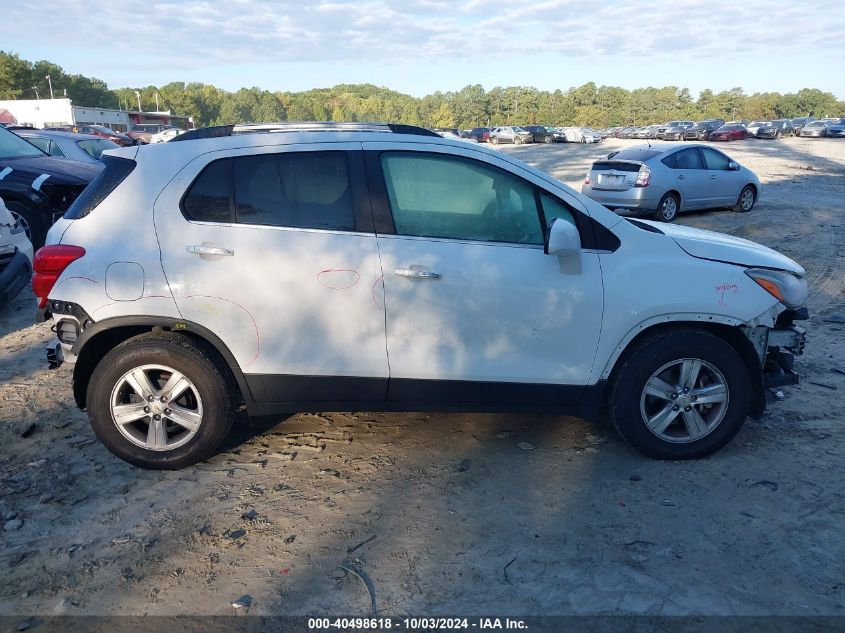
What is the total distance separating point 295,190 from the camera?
3828 millimetres

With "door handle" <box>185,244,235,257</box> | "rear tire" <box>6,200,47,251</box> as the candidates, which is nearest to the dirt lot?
"door handle" <box>185,244,235,257</box>

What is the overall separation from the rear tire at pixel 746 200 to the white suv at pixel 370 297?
11746 millimetres

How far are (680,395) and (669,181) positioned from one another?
1030cm

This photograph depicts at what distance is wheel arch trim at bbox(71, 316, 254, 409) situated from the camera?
3.73 metres

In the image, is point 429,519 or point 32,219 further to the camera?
point 32,219

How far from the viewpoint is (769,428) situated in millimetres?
4496

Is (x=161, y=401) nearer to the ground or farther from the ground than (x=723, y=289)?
nearer to the ground

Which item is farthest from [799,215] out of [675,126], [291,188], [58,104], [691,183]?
[58,104]

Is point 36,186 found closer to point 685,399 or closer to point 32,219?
point 32,219

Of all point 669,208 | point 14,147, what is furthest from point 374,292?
point 669,208

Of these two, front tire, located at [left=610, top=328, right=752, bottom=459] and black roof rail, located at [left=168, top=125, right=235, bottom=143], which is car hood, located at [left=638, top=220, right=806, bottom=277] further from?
black roof rail, located at [left=168, top=125, right=235, bottom=143]

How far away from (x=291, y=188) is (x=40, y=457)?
230 cm

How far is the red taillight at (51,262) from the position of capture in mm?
3750

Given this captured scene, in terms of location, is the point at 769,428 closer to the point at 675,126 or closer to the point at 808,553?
the point at 808,553
